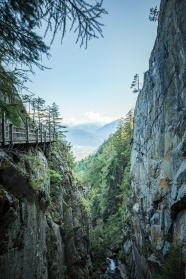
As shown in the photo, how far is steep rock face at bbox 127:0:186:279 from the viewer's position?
1016cm

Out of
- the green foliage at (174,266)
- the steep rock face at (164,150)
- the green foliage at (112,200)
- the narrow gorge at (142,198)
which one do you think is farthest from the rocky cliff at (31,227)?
the green foliage at (112,200)

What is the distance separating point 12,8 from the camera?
11.5 feet

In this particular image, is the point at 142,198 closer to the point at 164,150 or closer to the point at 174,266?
the point at 164,150

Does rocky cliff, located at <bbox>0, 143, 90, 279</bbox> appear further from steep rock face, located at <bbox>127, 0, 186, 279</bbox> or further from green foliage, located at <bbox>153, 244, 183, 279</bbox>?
steep rock face, located at <bbox>127, 0, 186, 279</bbox>

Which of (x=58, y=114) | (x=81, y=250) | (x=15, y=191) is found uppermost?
(x=58, y=114)

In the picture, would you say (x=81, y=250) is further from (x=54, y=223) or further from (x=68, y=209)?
(x=54, y=223)

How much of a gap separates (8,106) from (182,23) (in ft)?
37.6

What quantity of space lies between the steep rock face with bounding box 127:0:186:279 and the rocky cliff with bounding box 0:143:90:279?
691cm

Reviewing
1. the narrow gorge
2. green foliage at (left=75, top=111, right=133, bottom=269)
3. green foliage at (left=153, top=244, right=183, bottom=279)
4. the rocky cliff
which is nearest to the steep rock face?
the narrow gorge

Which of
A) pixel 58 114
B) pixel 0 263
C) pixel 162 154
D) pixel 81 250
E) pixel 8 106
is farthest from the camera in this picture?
pixel 58 114

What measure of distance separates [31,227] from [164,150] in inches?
396

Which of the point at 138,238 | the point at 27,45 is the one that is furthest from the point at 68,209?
the point at 27,45

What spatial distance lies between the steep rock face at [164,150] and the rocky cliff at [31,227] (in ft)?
22.7

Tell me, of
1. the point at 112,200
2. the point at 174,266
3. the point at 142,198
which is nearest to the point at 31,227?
the point at 174,266
